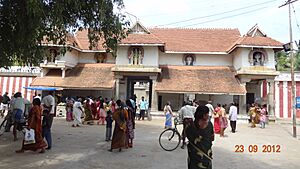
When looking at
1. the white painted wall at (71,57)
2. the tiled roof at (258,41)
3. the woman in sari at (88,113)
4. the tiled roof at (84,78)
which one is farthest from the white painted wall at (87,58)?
the tiled roof at (258,41)

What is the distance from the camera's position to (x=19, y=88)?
91.4 ft

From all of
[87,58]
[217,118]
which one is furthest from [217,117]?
[87,58]

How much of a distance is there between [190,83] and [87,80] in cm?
868

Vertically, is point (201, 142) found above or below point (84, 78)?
below

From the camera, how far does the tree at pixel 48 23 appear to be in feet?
20.1

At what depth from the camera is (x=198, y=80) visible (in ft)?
81.8

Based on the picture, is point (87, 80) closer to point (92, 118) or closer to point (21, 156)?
point (92, 118)

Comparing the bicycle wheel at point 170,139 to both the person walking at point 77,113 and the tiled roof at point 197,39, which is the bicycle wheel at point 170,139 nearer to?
the person walking at point 77,113

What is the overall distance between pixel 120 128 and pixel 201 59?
19.7 meters

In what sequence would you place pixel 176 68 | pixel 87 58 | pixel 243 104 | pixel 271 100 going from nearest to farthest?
1. pixel 243 104
2. pixel 271 100
3. pixel 176 68
4. pixel 87 58

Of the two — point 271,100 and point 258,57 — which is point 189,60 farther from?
point 271,100

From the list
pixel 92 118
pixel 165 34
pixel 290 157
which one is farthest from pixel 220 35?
pixel 290 157

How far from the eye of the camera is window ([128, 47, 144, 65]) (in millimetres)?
25375

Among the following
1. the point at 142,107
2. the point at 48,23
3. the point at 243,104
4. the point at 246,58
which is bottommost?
the point at 142,107
